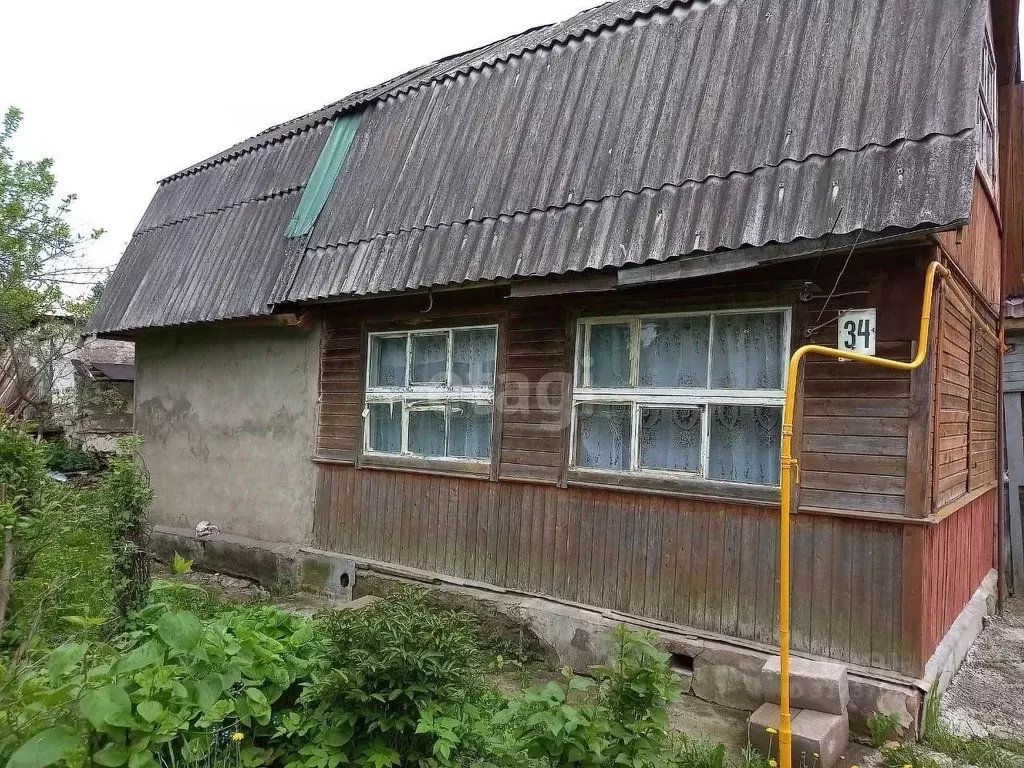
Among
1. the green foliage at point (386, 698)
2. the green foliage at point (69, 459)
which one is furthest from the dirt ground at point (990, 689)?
the green foliage at point (69, 459)

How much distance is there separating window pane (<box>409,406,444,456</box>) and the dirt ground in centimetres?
468

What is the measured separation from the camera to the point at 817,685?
429 centimetres

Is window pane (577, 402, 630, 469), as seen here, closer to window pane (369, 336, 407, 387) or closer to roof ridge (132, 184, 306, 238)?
window pane (369, 336, 407, 387)

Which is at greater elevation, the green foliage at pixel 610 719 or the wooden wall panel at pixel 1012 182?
the wooden wall panel at pixel 1012 182

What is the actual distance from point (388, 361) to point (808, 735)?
5.16 m

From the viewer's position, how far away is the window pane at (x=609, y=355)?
5.73 m

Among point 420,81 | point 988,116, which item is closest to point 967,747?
point 988,116

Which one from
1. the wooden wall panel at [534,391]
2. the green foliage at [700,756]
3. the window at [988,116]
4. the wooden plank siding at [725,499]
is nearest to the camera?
the green foliage at [700,756]

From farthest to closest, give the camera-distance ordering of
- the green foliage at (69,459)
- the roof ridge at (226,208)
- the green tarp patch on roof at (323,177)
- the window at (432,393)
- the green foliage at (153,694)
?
the green foliage at (69,459), the roof ridge at (226,208), the green tarp patch on roof at (323,177), the window at (432,393), the green foliage at (153,694)

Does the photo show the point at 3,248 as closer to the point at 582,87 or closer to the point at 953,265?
the point at 582,87

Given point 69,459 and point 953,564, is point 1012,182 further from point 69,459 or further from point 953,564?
point 69,459

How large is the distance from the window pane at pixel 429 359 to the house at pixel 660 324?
0.03 metres

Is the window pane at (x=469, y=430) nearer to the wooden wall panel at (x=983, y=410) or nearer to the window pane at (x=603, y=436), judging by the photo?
the window pane at (x=603, y=436)

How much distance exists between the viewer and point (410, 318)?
23.5 feet
